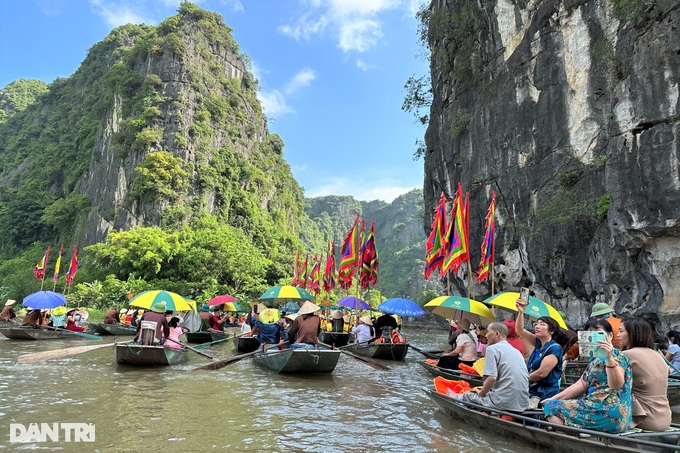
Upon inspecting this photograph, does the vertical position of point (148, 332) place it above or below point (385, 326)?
below

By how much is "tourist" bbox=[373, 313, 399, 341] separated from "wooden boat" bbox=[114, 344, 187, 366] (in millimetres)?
5221

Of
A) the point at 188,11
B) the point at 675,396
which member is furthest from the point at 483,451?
the point at 188,11

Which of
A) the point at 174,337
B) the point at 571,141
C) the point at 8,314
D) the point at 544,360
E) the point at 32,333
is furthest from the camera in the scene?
the point at 571,141

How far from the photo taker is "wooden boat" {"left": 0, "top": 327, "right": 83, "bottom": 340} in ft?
46.6

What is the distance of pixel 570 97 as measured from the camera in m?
17.3

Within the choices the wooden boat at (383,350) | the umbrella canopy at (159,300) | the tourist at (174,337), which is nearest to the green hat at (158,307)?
the umbrella canopy at (159,300)

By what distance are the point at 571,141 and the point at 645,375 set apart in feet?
49.4

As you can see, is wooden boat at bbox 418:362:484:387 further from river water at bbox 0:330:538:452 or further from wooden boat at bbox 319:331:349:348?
wooden boat at bbox 319:331:349:348

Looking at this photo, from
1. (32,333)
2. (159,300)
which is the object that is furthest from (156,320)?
(32,333)

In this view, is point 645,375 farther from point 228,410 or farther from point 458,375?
point 228,410

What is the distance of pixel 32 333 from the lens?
14.3m

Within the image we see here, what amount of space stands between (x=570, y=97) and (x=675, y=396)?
13.1m

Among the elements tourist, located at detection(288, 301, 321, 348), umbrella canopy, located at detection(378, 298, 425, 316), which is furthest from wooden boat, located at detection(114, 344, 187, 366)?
umbrella canopy, located at detection(378, 298, 425, 316)

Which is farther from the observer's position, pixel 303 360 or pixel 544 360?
pixel 303 360
